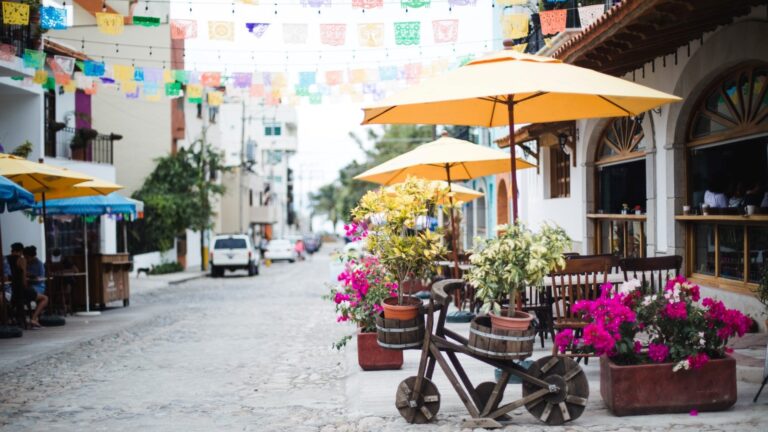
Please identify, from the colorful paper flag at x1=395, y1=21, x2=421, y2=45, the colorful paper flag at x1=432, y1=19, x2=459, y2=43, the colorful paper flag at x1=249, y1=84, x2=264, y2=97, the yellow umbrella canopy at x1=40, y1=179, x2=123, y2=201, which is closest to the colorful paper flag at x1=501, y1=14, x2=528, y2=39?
the colorful paper flag at x1=432, y1=19, x2=459, y2=43

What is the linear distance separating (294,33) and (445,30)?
2746mm

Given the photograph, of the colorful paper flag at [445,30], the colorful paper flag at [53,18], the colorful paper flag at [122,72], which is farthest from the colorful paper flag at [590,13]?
the colorful paper flag at [122,72]

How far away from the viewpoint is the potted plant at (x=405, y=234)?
18.5ft

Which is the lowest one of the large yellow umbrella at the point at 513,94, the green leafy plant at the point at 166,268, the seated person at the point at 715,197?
the green leafy plant at the point at 166,268

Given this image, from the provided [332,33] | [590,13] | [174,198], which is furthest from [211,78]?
[174,198]

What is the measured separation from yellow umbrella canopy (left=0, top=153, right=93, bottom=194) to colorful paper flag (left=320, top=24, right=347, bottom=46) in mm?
4817

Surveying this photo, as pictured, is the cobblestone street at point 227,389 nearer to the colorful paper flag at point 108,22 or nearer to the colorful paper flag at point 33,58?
the colorful paper flag at point 108,22

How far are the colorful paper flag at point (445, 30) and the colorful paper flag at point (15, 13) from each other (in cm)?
720

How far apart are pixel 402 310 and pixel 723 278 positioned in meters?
5.06

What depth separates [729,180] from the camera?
8.58 meters

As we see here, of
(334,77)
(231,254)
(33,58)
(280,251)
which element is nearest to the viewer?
(33,58)

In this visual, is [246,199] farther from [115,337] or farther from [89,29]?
[115,337]

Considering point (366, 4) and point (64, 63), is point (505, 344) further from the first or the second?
point (64, 63)

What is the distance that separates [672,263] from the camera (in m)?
6.93
